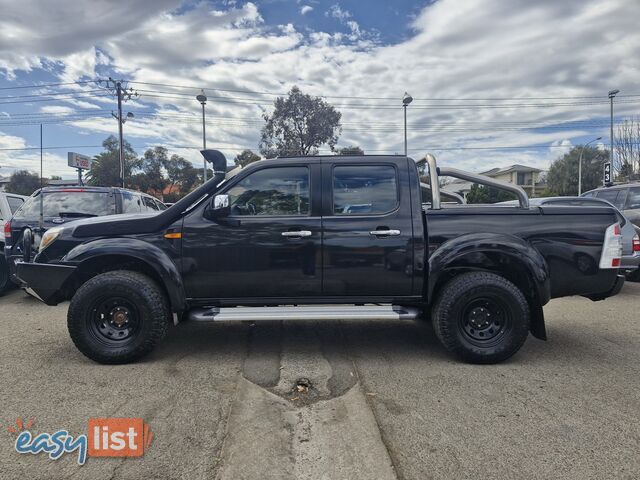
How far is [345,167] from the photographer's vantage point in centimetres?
421

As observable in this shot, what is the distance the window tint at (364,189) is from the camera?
414 cm

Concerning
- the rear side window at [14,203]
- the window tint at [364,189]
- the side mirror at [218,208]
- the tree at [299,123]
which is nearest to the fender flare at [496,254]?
the window tint at [364,189]

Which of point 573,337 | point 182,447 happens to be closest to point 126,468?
point 182,447

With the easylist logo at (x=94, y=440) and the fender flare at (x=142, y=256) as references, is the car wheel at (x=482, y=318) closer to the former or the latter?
the fender flare at (x=142, y=256)

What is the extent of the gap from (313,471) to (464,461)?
0.88 meters

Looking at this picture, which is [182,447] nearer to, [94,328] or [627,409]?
[94,328]

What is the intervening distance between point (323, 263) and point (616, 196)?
25.9 ft

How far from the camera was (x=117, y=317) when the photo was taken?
3.98m

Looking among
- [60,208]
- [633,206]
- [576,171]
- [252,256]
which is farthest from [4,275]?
[576,171]

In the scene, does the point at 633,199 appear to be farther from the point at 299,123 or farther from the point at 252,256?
the point at 299,123

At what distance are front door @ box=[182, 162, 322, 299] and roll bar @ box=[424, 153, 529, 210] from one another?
121 cm

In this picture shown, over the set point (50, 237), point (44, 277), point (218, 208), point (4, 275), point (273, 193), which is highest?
point (273, 193)

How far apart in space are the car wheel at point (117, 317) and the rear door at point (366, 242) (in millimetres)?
1591

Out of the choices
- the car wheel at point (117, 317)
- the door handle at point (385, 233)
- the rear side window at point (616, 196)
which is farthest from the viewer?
the rear side window at point (616, 196)
